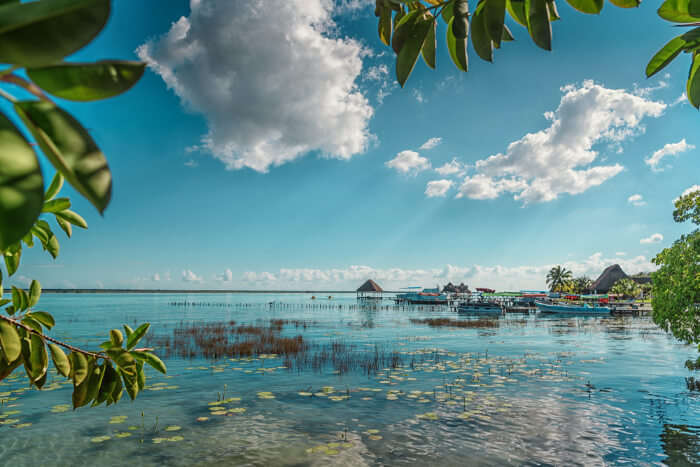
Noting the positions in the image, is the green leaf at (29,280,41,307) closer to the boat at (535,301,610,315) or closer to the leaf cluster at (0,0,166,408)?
the leaf cluster at (0,0,166,408)

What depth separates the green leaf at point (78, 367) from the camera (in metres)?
1.35

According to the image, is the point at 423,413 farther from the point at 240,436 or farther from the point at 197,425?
the point at 197,425

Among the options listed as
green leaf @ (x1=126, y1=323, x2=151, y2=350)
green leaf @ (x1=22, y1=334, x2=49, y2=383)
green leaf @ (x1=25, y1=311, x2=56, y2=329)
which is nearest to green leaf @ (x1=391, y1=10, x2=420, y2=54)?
green leaf @ (x1=126, y1=323, x2=151, y2=350)

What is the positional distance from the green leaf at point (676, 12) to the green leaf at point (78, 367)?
2177 millimetres

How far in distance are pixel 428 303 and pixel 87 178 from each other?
79567mm

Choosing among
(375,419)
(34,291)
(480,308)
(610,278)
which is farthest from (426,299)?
(34,291)

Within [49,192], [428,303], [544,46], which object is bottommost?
[428,303]

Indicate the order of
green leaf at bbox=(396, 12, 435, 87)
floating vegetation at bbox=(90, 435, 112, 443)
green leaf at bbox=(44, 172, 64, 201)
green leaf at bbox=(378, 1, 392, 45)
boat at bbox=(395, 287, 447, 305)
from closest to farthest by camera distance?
green leaf at bbox=(396, 12, 435, 87) → green leaf at bbox=(378, 1, 392, 45) → green leaf at bbox=(44, 172, 64, 201) → floating vegetation at bbox=(90, 435, 112, 443) → boat at bbox=(395, 287, 447, 305)

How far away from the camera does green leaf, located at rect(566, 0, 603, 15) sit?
0.94 metres

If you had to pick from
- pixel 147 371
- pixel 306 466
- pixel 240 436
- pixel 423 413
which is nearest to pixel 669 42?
pixel 306 466

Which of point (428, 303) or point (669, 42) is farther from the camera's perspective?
point (428, 303)

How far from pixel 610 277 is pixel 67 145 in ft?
298

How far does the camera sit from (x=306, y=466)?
7.02 metres

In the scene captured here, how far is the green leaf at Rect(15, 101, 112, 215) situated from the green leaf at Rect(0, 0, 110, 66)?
0.06 meters
